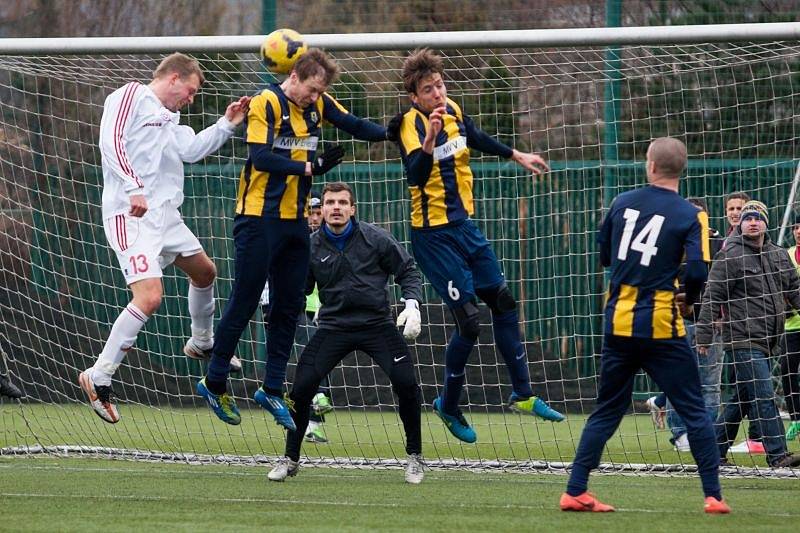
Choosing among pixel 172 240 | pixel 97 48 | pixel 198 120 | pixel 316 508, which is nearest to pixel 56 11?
pixel 198 120

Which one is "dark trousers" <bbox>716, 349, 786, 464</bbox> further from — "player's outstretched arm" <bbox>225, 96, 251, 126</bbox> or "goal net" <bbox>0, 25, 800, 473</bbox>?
"player's outstretched arm" <bbox>225, 96, 251, 126</bbox>

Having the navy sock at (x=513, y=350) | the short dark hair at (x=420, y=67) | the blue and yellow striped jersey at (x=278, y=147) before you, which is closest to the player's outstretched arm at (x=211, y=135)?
the blue and yellow striped jersey at (x=278, y=147)

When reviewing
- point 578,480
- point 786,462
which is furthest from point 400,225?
point 578,480

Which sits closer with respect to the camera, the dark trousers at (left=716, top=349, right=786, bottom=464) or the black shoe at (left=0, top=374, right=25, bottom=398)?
the dark trousers at (left=716, top=349, right=786, bottom=464)

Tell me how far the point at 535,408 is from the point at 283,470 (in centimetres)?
185

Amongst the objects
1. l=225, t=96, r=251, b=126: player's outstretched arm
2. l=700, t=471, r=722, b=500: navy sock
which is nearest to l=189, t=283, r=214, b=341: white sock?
l=225, t=96, r=251, b=126: player's outstretched arm

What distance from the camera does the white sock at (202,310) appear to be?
31.3ft

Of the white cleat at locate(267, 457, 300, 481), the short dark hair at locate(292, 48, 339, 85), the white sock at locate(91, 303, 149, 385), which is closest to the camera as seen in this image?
the short dark hair at locate(292, 48, 339, 85)

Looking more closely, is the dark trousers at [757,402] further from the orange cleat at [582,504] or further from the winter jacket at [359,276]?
the orange cleat at [582,504]

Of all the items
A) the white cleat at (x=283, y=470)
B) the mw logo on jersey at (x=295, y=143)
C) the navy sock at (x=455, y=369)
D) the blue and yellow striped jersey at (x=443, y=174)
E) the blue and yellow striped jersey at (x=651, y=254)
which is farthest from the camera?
the white cleat at (x=283, y=470)

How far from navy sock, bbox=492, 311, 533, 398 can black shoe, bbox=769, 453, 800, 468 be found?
7.85 feet

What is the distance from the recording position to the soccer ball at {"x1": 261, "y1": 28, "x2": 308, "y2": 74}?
8.85 m

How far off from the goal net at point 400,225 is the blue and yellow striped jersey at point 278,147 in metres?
2.70

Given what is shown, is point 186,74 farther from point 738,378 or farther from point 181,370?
point 181,370
